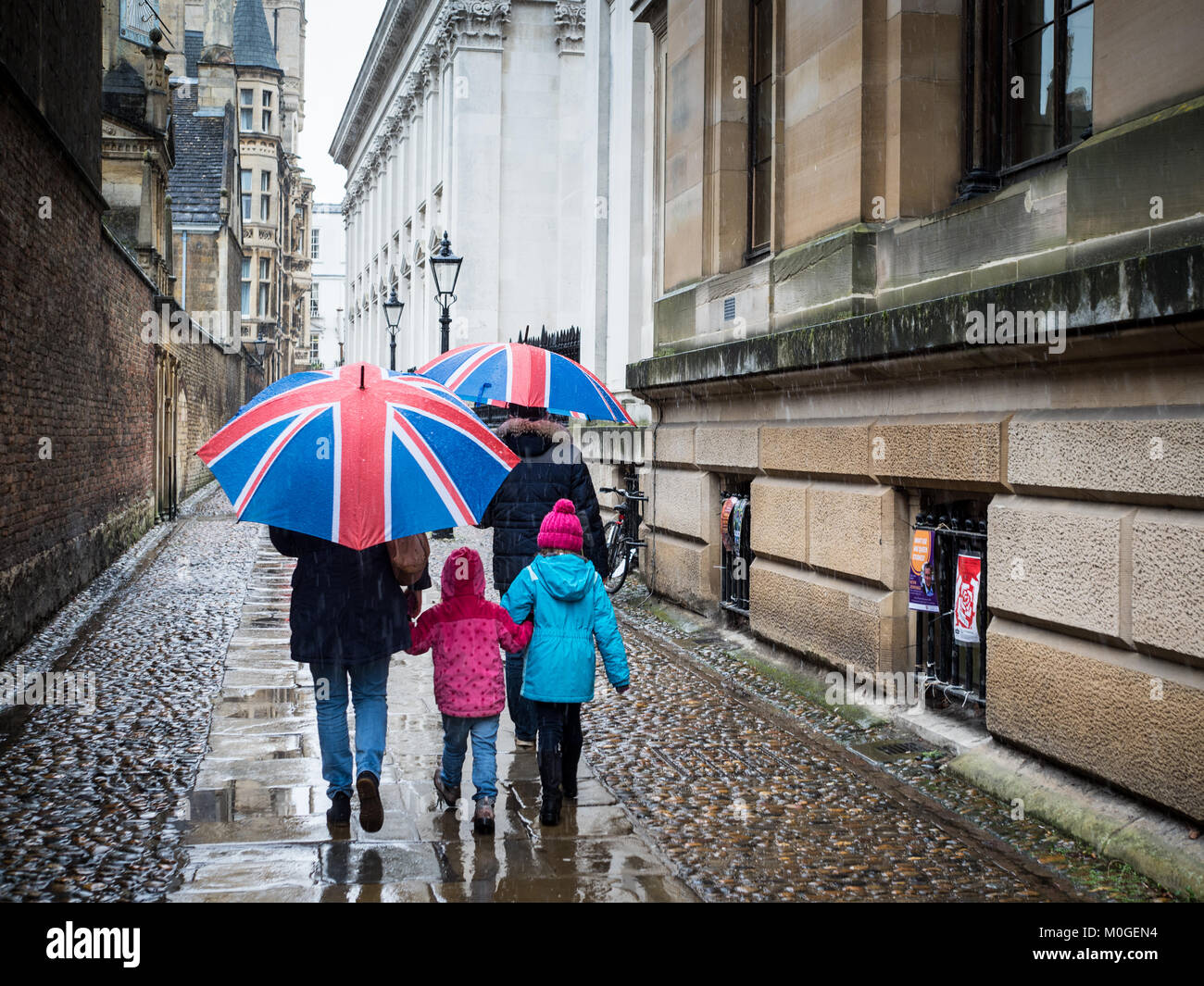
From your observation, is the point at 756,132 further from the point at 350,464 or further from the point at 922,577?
the point at 350,464

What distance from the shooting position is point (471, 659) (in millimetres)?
5395

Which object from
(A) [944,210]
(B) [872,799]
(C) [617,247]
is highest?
(C) [617,247]

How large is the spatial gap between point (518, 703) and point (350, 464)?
2621 mm

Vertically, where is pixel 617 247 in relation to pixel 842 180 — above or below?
above

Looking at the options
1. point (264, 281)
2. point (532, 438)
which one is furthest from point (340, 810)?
point (264, 281)

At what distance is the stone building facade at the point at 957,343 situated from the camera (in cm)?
517

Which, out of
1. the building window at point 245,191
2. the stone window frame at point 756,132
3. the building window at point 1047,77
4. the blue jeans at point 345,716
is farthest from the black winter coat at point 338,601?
the building window at point 245,191

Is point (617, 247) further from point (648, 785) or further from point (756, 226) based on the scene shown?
point (648, 785)

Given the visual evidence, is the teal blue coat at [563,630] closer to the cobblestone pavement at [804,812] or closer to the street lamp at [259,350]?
the cobblestone pavement at [804,812]

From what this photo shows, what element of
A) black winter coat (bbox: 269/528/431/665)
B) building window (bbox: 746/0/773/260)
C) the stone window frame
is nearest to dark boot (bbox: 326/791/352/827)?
black winter coat (bbox: 269/528/431/665)

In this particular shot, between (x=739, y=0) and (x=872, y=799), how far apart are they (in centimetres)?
791

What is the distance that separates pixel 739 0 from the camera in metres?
11.2

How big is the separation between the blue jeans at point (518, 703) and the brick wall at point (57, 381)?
4.31 m
